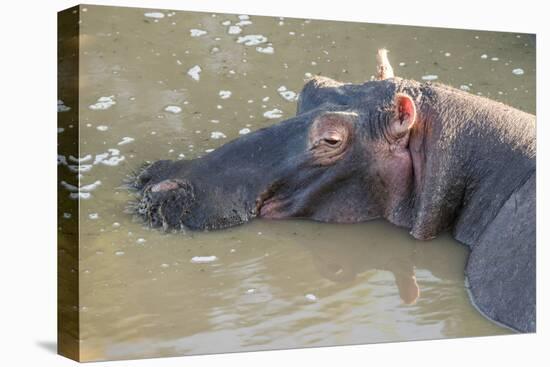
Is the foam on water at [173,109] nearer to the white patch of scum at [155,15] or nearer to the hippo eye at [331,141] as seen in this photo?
the white patch of scum at [155,15]

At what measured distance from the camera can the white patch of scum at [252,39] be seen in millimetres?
6406

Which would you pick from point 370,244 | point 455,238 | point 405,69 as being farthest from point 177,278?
point 405,69

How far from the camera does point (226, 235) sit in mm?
6133

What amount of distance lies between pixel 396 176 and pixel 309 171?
1.83ft

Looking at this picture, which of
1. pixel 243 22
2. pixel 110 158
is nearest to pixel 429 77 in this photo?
pixel 243 22

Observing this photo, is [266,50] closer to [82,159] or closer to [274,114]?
[274,114]

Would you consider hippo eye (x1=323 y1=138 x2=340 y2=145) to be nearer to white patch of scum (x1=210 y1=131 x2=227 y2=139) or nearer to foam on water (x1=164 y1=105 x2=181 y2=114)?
white patch of scum (x1=210 y1=131 x2=227 y2=139)

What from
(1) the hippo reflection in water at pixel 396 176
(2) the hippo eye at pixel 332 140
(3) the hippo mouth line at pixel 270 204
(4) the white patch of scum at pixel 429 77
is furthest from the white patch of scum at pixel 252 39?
(4) the white patch of scum at pixel 429 77

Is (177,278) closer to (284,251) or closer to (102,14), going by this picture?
(284,251)

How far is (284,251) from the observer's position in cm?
622

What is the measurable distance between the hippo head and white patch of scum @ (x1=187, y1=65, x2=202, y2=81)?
1.62ft

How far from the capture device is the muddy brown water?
18.5 feet

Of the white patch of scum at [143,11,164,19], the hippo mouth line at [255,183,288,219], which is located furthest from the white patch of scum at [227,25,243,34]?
the hippo mouth line at [255,183,288,219]

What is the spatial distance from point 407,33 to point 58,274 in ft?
9.46
